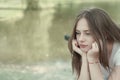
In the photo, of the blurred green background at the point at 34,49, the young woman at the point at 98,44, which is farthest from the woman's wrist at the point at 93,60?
the blurred green background at the point at 34,49

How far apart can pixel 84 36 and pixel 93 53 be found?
0.11m

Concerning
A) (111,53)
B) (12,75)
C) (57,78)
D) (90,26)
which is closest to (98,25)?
(90,26)

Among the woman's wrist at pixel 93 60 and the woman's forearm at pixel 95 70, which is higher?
the woman's wrist at pixel 93 60

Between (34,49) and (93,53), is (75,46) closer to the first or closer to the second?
(93,53)

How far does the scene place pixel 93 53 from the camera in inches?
87.0

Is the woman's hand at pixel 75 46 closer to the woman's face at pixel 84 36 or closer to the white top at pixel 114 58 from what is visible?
the woman's face at pixel 84 36

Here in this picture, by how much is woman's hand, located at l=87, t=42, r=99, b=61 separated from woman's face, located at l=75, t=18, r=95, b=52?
38mm

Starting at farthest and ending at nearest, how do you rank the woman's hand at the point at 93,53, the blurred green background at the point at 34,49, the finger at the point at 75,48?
the blurred green background at the point at 34,49 → the finger at the point at 75,48 → the woman's hand at the point at 93,53

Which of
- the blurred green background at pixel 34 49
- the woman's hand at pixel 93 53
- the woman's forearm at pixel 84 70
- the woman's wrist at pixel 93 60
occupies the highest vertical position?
the woman's hand at pixel 93 53

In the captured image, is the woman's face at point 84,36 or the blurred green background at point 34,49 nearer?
the woman's face at point 84,36

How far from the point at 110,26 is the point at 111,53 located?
0.16 metres

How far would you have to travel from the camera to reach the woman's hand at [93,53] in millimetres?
2195

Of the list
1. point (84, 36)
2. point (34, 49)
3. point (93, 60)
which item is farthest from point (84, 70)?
point (34, 49)

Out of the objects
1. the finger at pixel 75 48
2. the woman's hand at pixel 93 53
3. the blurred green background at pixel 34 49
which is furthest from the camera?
the blurred green background at pixel 34 49
